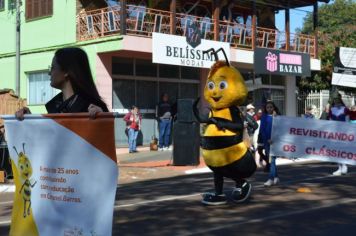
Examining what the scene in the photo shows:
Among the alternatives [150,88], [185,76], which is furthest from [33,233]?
[185,76]

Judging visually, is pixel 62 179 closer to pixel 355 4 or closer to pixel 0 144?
pixel 0 144

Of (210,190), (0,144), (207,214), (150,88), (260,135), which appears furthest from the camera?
(150,88)

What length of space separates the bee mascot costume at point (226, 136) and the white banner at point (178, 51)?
10.3 m

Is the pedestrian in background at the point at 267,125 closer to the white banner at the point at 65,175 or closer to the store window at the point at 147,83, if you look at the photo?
the white banner at the point at 65,175

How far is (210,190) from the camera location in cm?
1022

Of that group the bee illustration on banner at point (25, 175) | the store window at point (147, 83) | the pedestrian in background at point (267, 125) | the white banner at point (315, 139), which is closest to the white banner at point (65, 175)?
the bee illustration on banner at point (25, 175)

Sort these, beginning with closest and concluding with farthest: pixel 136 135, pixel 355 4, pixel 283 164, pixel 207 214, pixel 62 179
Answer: pixel 62 179 < pixel 207 214 < pixel 283 164 < pixel 136 135 < pixel 355 4

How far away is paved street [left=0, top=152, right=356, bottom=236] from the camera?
6.75 m

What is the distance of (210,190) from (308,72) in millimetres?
16331

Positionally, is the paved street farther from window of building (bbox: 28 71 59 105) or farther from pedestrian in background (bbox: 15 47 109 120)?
window of building (bbox: 28 71 59 105)

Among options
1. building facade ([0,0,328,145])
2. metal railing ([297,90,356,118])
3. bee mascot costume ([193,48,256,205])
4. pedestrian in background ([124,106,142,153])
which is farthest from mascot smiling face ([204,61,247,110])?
metal railing ([297,90,356,118])

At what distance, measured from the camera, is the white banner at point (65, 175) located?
→ 344cm

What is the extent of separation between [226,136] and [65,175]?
4.91 metres

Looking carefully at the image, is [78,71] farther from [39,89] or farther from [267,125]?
[39,89]
